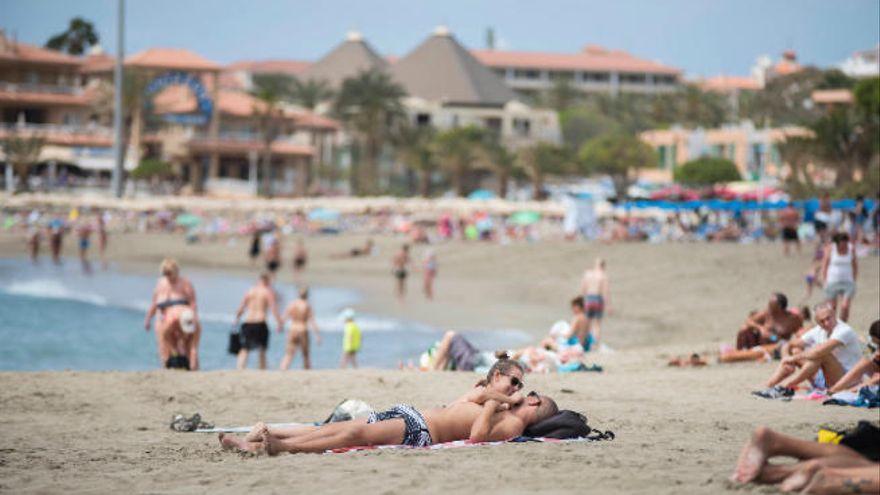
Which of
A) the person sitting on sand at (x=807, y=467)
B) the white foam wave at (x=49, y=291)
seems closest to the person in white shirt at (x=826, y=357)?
the person sitting on sand at (x=807, y=467)

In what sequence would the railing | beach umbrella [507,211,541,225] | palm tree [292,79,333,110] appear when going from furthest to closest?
palm tree [292,79,333,110]
the railing
beach umbrella [507,211,541,225]

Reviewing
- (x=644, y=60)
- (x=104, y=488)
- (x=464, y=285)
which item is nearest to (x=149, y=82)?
(x=464, y=285)

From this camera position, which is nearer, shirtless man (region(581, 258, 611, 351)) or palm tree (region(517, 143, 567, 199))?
shirtless man (region(581, 258, 611, 351))

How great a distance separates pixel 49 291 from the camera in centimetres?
2919

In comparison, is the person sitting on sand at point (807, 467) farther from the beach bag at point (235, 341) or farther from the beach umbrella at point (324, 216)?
the beach umbrella at point (324, 216)

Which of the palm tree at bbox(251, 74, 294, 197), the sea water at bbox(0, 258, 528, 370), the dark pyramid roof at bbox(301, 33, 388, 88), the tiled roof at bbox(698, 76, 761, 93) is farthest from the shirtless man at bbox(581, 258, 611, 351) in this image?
the tiled roof at bbox(698, 76, 761, 93)

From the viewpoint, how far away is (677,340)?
57.4 ft

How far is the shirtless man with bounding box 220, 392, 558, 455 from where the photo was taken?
6.87 m

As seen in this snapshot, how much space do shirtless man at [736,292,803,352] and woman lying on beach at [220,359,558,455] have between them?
17.4 feet

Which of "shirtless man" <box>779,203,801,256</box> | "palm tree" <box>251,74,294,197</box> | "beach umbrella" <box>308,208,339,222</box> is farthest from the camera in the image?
"palm tree" <box>251,74,294,197</box>

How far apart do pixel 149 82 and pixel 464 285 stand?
3348 centimetres

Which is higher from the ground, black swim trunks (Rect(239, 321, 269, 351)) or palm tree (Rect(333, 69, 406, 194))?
palm tree (Rect(333, 69, 406, 194))

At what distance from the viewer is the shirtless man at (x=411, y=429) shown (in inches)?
270

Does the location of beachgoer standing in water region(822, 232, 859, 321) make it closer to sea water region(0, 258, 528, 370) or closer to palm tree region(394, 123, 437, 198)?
sea water region(0, 258, 528, 370)
